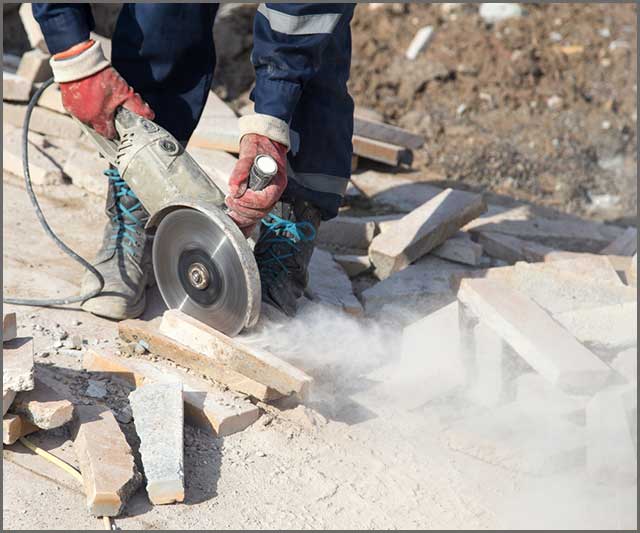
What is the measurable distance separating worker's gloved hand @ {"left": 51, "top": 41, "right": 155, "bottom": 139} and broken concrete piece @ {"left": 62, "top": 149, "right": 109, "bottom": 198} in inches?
63.8

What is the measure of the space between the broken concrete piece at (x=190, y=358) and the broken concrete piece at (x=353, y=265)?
1.26m

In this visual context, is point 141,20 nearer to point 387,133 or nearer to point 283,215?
point 283,215

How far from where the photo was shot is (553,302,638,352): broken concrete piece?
384 centimetres

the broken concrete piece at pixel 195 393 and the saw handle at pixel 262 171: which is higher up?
the saw handle at pixel 262 171

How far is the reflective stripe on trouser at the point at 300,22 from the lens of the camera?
11.5 ft

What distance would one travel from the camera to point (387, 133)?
6.21 m

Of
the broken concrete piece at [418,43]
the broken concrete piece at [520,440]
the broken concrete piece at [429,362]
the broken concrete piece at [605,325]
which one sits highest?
the broken concrete piece at [605,325]

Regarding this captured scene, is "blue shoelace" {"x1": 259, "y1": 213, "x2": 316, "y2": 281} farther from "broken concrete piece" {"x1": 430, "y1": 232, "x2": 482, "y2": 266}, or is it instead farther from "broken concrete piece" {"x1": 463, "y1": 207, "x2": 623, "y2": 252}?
"broken concrete piece" {"x1": 463, "y1": 207, "x2": 623, "y2": 252}

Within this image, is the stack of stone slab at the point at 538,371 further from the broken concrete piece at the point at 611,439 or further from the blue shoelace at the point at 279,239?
the blue shoelace at the point at 279,239

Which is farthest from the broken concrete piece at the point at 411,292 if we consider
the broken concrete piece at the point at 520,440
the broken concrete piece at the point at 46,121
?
the broken concrete piece at the point at 46,121

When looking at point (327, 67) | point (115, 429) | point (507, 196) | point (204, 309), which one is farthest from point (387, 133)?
point (115, 429)

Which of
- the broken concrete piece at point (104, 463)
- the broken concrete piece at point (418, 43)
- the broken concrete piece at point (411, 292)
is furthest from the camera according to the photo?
the broken concrete piece at point (418, 43)

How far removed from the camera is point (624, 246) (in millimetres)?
5172

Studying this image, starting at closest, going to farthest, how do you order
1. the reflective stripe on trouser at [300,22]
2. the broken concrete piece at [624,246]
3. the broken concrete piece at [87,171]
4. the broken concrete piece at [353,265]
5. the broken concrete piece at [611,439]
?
the broken concrete piece at [611,439] < the reflective stripe on trouser at [300,22] < the broken concrete piece at [353,265] < the broken concrete piece at [624,246] < the broken concrete piece at [87,171]
